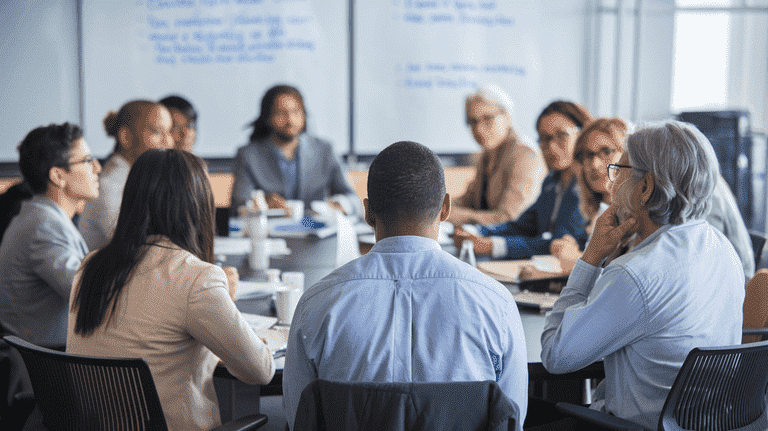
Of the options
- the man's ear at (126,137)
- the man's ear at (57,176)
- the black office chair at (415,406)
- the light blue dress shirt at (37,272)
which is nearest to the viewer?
the black office chair at (415,406)

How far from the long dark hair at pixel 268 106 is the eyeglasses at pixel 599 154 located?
1.95m

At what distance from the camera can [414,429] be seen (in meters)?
1.04

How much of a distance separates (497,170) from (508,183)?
4.8 inches

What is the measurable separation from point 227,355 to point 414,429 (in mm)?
579

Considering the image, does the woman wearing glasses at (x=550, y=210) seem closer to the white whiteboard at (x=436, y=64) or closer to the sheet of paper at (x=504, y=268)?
the sheet of paper at (x=504, y=268)

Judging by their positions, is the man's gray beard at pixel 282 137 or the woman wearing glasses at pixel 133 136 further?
the man's gray beard at pixel 282 137

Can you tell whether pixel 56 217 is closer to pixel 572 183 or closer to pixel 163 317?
pixel 163 317

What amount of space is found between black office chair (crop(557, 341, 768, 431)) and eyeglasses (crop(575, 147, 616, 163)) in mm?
1081

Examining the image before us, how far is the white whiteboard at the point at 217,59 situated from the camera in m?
4.80

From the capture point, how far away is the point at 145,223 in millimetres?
1551

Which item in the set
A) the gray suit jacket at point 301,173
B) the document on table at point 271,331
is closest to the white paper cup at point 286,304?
the document on table at point 271,331

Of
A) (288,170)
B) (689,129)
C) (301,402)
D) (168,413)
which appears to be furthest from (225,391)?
(288,170)

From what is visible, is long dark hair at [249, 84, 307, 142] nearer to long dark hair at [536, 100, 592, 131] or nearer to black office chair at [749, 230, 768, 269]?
long dark hair at [536, 100, 592, 131]

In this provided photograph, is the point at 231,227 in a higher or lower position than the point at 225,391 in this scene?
higher
